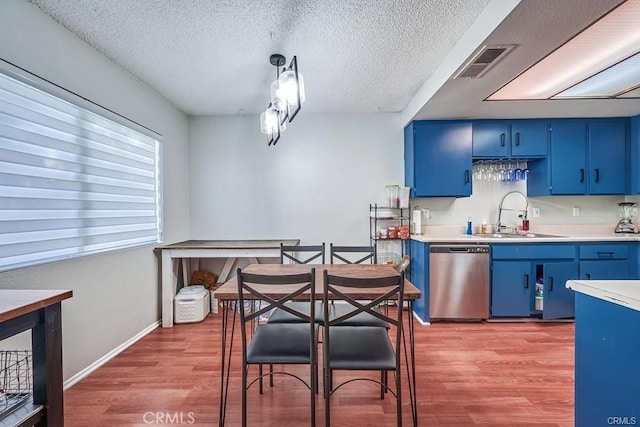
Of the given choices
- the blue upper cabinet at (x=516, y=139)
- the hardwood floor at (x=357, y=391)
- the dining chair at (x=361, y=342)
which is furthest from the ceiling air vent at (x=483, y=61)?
the hardwood floor at (x=357, y=391)

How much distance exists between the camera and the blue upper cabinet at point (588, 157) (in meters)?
3.32

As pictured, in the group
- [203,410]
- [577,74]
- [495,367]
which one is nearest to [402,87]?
[577,74]

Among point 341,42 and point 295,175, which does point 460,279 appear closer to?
point 295,175

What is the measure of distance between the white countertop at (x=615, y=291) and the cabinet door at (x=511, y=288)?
193 cm

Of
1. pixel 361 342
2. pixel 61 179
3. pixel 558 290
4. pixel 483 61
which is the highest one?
pixel 483 61

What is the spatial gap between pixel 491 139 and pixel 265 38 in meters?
2.70

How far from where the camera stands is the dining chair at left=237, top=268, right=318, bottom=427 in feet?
4.85

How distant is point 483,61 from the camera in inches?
80.4

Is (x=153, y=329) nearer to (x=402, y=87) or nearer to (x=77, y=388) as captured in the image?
(x=77, y=388)

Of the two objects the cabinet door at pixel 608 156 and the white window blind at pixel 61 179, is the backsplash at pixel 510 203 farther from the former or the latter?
the white window blind at pixel 61 179

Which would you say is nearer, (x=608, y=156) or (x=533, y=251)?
(x=533, y=251)

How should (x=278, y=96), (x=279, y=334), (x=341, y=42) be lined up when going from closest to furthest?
(x=279, y=334), (x=278, y=96), (x=341, y=42)

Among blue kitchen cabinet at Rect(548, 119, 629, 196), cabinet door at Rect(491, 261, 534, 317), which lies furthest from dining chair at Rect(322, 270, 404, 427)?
blue kitchen cabinet at Rect(548, 119, 629, 196)

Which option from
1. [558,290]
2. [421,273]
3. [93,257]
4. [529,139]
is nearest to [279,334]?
[93,257]
